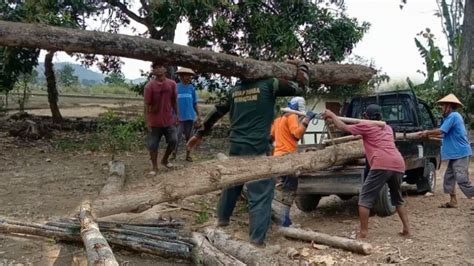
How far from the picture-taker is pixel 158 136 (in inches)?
311

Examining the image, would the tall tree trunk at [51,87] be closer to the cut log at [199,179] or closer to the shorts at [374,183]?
the cut log at [199,179]

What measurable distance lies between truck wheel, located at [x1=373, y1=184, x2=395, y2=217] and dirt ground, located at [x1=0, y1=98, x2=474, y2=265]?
9cm

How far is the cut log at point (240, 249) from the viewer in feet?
14.1

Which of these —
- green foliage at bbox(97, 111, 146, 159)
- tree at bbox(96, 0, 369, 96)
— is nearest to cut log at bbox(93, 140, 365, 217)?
green foliage at bbox(97, 111, 146, 159)

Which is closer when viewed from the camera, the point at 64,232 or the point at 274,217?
the point at 64,232

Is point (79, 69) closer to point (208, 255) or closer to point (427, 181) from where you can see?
point (427, 181)

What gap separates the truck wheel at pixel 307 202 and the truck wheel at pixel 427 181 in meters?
1.90

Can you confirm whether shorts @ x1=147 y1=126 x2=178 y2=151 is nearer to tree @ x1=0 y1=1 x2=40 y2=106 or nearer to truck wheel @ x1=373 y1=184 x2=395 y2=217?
truck wheel @ x1=373 y1=184 x2=395 y2=217

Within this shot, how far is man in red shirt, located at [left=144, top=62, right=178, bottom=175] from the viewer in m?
7.73

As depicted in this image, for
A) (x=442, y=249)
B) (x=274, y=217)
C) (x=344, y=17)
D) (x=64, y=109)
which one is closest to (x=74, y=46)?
(x=274, y=217)

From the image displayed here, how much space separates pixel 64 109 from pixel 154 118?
12.4 meters

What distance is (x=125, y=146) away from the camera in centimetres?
1058

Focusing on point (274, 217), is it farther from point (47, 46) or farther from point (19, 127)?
point (19, 127)

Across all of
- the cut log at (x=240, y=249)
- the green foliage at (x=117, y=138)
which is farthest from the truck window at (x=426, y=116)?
the green foliage at (x=117, y=138)
